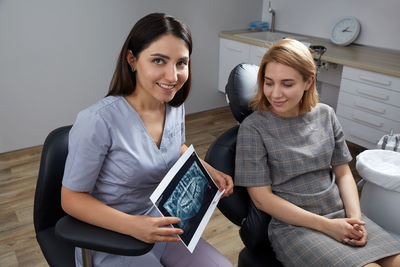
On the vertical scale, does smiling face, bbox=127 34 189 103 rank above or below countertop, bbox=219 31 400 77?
above

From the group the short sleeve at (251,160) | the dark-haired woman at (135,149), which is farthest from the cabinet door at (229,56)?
the dark-haired woman at (135,149)

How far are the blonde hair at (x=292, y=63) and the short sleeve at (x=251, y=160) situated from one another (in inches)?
4.8

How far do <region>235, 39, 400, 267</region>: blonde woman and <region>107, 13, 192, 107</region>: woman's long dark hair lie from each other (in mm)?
345

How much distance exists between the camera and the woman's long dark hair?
963mm

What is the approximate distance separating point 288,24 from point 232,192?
2.48m

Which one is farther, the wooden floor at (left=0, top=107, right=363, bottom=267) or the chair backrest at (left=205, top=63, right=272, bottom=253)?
the wooden floor at (left=0, top=107, right=363, bottom=267)

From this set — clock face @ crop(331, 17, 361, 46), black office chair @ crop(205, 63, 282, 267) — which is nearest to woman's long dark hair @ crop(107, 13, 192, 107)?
black office chair @ crop(205, 63, 282, 267)

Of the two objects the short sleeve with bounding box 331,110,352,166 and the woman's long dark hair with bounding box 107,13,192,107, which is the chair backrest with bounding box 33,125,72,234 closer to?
the woman's long dark hair with bounding box 107,13,192,107

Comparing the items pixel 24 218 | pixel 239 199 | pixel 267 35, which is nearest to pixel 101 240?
pixel 239 199

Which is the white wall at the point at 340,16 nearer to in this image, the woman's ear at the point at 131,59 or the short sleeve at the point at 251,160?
the short sleeve at the point at 251,160

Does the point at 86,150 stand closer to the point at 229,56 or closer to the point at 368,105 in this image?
the point at 368,105

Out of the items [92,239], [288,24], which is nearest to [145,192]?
[92,239]

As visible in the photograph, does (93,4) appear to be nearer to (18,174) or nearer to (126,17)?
(126,17)

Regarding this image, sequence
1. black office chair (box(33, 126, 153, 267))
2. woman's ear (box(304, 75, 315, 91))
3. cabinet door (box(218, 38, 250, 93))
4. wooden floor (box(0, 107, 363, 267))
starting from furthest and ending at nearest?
cabinet door (box(218, 38, 250, 93)) → wooden floor (box(0, 107, 363, 267)) → woman's ear (box(304, 75, 315, 91)) → black office chair (box(33, 126, 153, 267))
